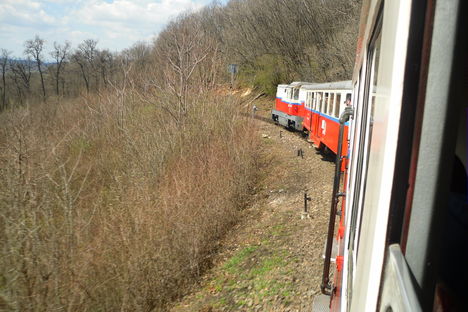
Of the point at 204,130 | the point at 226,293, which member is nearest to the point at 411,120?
the point at 226,293

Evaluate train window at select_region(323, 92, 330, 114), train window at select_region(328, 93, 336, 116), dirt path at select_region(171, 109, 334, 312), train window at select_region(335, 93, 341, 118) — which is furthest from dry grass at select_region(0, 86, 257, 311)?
train window at select_region(335, 93, 341, 118)

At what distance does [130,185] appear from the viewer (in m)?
8.20

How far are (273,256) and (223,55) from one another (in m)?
18.5

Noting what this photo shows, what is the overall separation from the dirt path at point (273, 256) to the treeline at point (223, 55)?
17.9 feet

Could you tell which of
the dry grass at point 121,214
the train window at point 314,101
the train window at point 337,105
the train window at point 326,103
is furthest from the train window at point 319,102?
the dry grass at point 121,214

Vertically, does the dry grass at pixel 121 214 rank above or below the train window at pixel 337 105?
below

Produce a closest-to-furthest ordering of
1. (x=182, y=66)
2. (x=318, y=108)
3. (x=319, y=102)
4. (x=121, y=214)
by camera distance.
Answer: (x=121, y=214) → (x=182, y=66) → (x=319, y=102) → (x=318, y=108)

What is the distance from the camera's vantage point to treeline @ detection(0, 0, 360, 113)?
13633 millimetres

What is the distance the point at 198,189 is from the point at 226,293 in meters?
2.70

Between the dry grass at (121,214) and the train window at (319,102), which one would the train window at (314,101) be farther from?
the dry grass at (121,214)

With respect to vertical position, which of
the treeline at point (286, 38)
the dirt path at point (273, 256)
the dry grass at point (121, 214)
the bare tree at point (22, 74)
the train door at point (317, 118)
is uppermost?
the treeline at point (286, 38)

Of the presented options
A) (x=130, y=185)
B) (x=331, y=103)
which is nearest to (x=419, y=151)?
(x=130, y=185)

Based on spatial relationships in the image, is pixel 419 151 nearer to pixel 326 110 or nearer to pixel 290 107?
pixel 326 110

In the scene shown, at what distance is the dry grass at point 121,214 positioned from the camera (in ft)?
13.3
